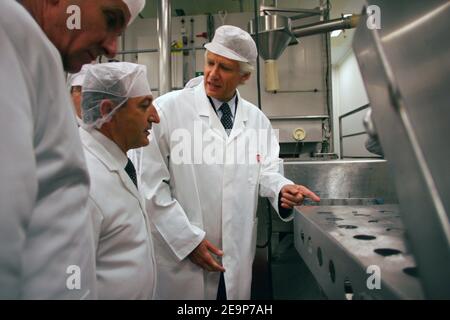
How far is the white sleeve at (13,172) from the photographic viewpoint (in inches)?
11.6

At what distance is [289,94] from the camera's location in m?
2.49

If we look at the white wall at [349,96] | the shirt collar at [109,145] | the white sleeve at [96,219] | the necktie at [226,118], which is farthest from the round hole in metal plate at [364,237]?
the white wall at [349,96]

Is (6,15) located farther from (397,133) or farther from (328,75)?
(328,75)

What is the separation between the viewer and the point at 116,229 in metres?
0.72

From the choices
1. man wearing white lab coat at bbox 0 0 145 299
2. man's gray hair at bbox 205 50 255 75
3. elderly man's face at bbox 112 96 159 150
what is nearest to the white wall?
man's gray hair at bbox 205 50 255 75

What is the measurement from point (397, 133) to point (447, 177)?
7 cm

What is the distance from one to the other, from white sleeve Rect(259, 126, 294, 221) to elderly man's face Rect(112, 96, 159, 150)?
1.57 feet

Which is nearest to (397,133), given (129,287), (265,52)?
(129,287)

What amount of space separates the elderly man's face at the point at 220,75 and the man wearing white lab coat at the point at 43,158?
0.64 m

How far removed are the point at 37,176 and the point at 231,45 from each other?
38.2 inches

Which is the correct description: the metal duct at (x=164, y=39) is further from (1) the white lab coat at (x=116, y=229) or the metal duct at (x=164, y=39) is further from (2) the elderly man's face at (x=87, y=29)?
(2) the elderly man's face at (x=87, y=29)

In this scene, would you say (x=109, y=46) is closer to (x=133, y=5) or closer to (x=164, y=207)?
(x=133, y=5)

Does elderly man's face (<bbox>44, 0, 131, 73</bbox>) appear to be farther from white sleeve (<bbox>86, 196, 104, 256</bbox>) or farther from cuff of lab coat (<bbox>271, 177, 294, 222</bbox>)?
cuff of lab coat (<bbox>271, 177, 294, 222</bbox>)

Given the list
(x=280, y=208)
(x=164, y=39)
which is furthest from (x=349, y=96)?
(x=280, y=208)
